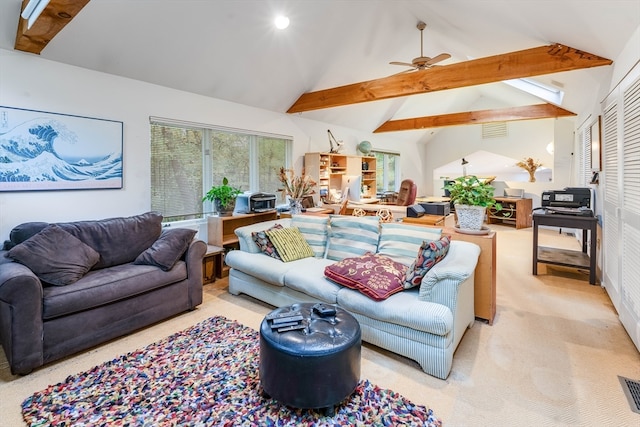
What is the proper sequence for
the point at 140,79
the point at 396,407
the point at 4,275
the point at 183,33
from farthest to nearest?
the point at 140,79 < the point at 183,33 < the point at 4,275 < the point at 396,407

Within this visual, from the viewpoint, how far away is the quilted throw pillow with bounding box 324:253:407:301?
7.38 ft

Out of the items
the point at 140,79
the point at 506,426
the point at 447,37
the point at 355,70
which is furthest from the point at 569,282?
the point at 140,79

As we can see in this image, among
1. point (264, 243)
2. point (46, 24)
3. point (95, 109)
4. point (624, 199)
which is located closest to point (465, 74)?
point (624, 199)

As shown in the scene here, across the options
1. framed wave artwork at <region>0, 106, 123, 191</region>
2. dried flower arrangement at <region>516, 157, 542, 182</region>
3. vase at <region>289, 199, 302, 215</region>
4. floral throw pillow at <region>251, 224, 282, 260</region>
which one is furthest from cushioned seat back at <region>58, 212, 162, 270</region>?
dried flower arrangement at <region>516, 157, 542, 182</region>

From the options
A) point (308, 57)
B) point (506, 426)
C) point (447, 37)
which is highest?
point (447, 37)

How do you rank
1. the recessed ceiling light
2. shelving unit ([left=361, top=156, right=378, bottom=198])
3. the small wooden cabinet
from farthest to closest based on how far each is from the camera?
the small wooden cabinet
shelving unit ([left=361, top=156, right=378, bottom=198])
the recessed ceiling light

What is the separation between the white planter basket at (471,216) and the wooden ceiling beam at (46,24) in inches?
120

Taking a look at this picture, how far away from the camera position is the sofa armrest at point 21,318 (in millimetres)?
1963

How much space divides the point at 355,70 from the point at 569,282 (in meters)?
4.16

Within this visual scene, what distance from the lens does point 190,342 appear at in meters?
2.41

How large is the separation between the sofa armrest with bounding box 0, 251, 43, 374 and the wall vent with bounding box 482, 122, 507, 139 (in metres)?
9.53

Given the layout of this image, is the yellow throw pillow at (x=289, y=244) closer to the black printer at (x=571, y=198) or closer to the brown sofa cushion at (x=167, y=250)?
the brown sofa cushion at (x=167, y=250)

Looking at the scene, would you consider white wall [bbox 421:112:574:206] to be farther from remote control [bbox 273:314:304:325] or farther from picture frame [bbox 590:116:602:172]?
remote control [bbox 273:314:304:325]

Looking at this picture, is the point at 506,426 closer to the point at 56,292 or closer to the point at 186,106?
the point at 56,292
